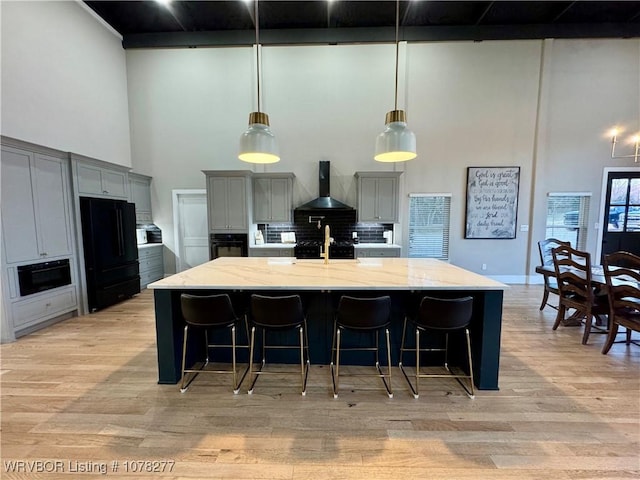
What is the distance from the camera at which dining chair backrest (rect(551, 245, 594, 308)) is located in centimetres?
295

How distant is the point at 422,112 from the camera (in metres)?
5.42

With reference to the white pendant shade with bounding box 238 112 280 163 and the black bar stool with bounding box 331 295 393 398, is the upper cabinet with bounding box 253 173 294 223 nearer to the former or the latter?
the white pendant shade with bounding box 238 112 280 163

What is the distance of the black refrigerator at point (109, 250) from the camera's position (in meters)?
3.97

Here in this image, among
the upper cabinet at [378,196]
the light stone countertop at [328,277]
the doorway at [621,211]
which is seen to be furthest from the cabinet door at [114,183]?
the doorway at [621,211]

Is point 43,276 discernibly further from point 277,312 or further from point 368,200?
point 368,200

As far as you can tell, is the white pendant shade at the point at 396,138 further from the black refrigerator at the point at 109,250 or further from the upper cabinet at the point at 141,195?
the upper cabinet at the point at 141,195

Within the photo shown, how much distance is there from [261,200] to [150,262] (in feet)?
8.28

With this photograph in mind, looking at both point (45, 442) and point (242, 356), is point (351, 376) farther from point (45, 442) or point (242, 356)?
point (45, 442)

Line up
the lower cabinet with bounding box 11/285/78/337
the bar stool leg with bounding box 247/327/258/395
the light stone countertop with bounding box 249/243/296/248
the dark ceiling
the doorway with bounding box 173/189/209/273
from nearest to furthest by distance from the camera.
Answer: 1. the bar stool leg with bounding box 247/327/258/395
2. the lower cabinet with bounding box 11/285/78/337
3. the dark ceiling
4. the light stone countertop with bounding box 249/243/296/248
5. the doorway with bounding box 173/189/209/273

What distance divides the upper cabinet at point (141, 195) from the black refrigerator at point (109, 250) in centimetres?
62

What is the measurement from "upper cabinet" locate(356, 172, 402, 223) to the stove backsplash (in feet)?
1.06

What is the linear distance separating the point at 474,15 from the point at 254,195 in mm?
5212

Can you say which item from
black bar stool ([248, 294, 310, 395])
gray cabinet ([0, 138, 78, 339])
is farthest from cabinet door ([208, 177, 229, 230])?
black bar stool ([248, 294, 310, 395])

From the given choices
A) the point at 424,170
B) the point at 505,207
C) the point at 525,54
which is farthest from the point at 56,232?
A: the point at 525,54
